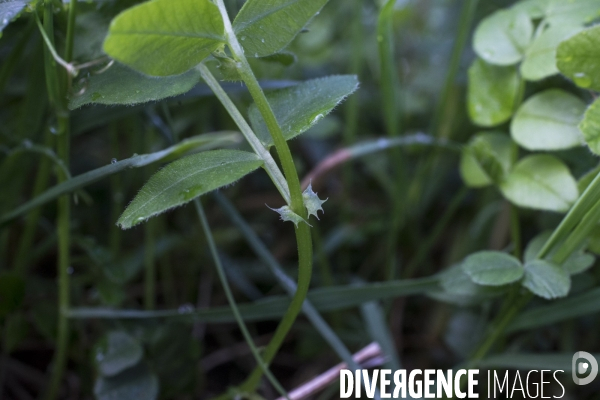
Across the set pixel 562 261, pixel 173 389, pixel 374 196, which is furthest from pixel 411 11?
pixel 173 389

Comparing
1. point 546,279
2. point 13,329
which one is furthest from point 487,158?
point 13,329

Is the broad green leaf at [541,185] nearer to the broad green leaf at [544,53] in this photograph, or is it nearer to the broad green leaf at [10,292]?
the broad green leaf at [544,53]

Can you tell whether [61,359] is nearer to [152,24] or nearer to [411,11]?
[152,24]

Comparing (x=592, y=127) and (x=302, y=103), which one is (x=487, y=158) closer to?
(x=592, y=127)

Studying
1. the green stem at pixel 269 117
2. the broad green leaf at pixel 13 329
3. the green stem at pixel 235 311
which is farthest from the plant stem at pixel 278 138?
the broad green leaf at pixel 13 329

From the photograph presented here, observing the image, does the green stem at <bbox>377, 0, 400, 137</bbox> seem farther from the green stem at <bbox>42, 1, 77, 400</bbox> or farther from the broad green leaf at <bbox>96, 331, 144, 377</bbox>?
the broad green leaf at <bbox>96, 331, 144, 377</bbox>

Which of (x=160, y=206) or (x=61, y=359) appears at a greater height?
(x=160, y=206)
